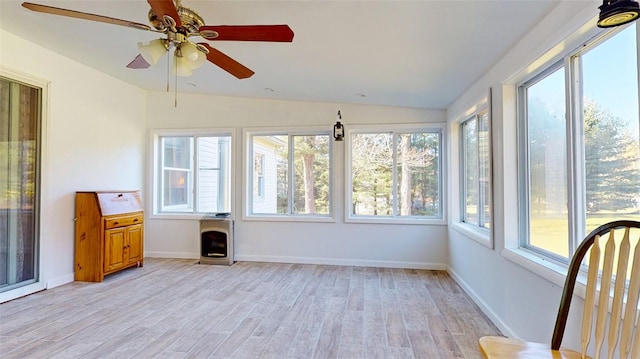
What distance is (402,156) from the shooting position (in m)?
5.08

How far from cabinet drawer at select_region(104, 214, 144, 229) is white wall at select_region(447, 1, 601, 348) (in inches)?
176

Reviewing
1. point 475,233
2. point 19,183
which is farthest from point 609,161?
point 19,183

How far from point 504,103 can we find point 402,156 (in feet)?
7.57

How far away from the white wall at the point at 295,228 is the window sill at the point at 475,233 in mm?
658

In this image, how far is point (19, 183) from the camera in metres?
3.62

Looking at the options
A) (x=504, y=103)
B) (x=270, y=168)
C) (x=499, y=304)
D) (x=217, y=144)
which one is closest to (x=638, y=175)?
(x=504, y=103)

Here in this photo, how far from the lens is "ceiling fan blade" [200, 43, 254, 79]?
2377 mm

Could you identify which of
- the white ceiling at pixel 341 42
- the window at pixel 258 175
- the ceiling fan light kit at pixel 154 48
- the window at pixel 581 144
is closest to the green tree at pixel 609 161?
the window at pixel 581 144

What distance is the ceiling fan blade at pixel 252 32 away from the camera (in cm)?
197

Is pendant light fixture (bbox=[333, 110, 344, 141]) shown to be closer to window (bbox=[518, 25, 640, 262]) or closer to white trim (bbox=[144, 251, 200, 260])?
window (bbox=[518, 25, 640, 262])

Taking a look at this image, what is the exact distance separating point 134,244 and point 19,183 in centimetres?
155

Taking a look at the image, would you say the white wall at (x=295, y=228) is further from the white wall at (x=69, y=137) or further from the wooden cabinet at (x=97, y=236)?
the wooden cabinet at (x=97, y=236)

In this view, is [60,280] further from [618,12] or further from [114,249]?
[618,12]

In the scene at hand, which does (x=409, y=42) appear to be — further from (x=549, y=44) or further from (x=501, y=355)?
(x=501, y=355)
